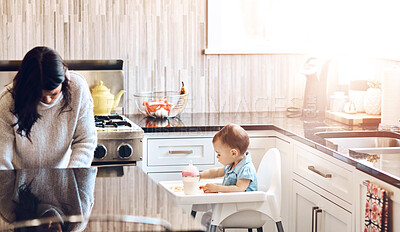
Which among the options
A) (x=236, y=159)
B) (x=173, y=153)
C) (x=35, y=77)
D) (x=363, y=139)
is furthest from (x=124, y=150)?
(x=363, y=139)

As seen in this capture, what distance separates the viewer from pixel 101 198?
1816 millimetres

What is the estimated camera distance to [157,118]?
388 centimetres

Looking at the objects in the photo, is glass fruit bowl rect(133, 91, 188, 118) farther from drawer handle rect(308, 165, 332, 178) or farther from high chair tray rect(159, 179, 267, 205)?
high chair tray rect(159, 179, 267, 205)

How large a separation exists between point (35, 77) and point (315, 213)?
1.47 meters

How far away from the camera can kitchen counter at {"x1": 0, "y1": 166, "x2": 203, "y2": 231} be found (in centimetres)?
153

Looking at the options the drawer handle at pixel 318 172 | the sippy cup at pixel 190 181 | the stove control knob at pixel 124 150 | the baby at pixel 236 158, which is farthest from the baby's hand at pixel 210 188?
the stove control knob at pixel 124 150

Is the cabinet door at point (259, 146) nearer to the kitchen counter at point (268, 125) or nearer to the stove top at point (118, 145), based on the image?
the kitchen counter at point (268, 125)

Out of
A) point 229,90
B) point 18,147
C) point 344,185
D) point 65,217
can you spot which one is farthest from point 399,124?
point 65,217

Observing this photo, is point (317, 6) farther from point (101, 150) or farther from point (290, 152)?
point (101, 150)

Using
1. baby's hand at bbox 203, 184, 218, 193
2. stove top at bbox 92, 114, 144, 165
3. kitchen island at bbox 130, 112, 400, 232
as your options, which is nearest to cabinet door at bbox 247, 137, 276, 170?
kitchen island at bbox 130, 112, 400, 232

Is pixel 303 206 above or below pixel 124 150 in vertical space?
below

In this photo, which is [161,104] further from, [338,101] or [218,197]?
[218,197]

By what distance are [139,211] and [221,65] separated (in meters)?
2.65

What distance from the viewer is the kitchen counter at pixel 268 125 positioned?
2994mm
